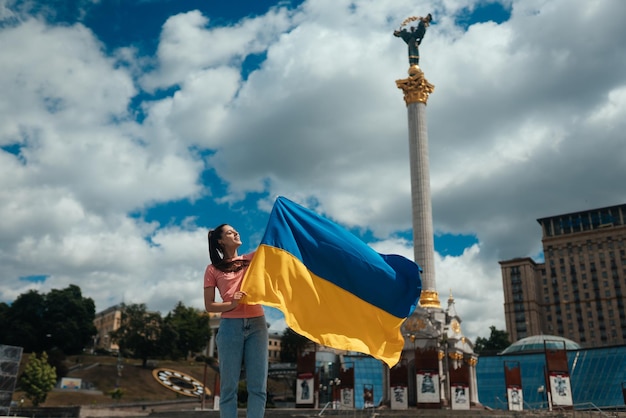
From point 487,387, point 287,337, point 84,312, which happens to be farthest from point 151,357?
point 487,387

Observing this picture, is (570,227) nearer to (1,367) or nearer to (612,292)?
(612,292)

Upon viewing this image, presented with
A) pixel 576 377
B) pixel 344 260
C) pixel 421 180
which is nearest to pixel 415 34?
pixel 421 180

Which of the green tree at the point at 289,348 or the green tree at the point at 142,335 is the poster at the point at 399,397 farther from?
the green tree at the point at 142,335

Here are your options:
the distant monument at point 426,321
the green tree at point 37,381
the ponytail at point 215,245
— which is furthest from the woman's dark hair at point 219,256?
the green tree at point 37,381

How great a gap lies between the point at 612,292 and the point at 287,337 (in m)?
68.8

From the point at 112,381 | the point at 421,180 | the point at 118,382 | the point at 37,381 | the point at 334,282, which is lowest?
the point at 37,381

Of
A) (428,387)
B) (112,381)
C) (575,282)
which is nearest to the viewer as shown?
(428,387)

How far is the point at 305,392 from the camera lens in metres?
40.3

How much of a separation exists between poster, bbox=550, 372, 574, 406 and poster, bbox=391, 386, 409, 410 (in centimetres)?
911

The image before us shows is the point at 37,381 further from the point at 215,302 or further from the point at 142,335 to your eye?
the point at 215,302

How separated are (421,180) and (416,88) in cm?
869

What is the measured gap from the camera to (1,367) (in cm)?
3212

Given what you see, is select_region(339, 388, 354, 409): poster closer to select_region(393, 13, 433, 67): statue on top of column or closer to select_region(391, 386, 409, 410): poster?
select_region(391, 386, 409, 410): poster

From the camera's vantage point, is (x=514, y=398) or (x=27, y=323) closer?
(x=514, y=398)
